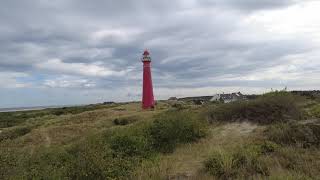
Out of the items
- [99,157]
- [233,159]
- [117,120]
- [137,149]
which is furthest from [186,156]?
[117,120]

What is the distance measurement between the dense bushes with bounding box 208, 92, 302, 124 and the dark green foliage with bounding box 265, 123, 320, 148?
4.14m

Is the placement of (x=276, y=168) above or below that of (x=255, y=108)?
below

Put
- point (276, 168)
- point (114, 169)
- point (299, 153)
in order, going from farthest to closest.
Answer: point (299, 153), point (114, 169), point (276, 168)

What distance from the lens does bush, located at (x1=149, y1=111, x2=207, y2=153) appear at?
16.9 meters

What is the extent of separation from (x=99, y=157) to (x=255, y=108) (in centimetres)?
1081

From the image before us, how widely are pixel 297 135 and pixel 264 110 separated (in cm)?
599

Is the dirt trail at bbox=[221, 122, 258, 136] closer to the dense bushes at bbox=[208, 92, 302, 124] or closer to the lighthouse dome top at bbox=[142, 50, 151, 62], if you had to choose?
the dense bushes at bbox=[208, 92, 302, 124]

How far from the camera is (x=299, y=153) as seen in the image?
40.3ft

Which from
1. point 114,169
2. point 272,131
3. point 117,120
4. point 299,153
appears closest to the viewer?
point 114,169

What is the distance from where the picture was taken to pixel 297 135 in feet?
46.6

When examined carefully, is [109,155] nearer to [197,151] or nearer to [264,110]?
[197,151]

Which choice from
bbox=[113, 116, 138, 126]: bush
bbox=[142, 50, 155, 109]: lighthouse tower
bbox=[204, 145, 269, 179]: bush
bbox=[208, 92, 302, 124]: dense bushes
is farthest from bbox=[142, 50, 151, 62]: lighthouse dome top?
bbox=[204, 145, 269, 179]: bush

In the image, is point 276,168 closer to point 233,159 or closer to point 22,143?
point 233,159

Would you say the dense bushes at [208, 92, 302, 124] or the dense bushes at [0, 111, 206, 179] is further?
the dense bushes at [208, 92, 302, 124]
